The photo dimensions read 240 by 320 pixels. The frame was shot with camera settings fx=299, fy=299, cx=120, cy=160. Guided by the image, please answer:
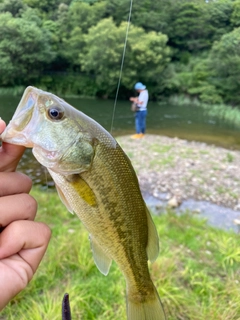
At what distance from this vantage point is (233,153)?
10906mm

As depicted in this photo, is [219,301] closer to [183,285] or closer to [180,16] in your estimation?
[183,285]

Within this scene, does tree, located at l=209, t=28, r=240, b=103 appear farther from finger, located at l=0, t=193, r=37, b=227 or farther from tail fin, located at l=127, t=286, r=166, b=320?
finger, located at l=0, t=193, r=37, b=227

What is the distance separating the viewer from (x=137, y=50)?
23469 millimetres

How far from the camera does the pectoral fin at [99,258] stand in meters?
1.30

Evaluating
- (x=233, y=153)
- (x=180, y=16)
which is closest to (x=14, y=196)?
(x=233, y=153)

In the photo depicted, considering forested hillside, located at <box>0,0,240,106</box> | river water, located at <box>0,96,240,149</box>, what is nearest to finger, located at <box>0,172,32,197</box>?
forested hillside, located at <box>0,0,240,106</box>

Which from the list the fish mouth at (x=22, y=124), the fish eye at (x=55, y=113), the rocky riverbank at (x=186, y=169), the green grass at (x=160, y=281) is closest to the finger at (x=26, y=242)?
the fish mouth at (x=22, y=124)

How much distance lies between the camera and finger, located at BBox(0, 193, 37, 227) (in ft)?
3.65

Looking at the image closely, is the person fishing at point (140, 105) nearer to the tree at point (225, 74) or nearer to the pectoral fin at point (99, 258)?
the tree at point (225, 74)

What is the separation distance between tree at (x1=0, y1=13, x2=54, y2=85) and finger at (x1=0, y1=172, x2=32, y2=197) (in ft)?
8.37

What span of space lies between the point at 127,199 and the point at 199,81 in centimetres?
2230

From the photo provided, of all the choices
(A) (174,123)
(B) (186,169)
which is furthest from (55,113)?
(A) (174,123)

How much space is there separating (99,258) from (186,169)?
817 centimetres

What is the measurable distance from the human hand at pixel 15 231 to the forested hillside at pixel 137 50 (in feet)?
9.82
